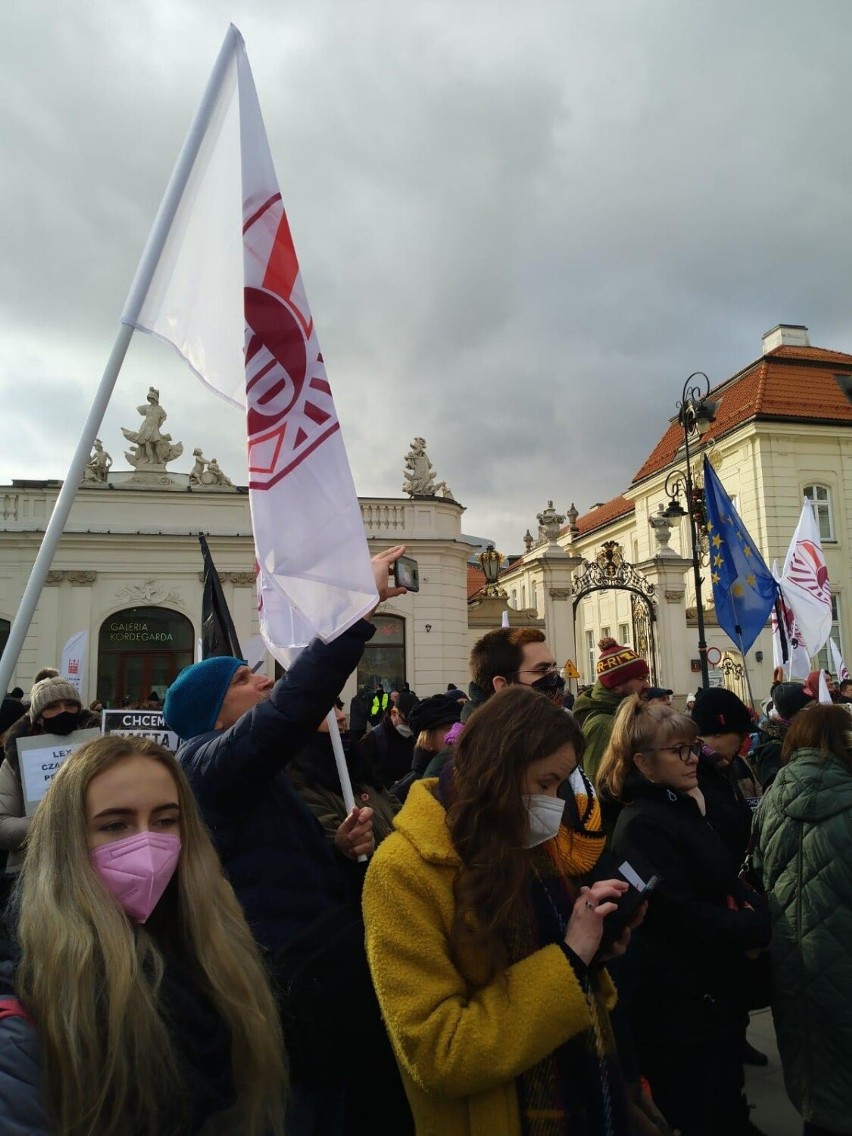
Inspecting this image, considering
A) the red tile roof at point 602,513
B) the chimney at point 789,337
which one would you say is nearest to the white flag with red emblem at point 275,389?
the chimney at point 789,337

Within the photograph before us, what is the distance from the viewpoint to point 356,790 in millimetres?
3520

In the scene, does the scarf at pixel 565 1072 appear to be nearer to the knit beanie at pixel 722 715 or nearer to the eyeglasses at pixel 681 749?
the eyeglasses at pixel 681 749

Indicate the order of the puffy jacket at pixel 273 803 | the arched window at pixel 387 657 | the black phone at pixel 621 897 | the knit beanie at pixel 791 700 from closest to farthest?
the black phone at pixel 621 897 → the puffy jacket at pixel 273 803 → the knit beanie at pixel 791 700 → the arched window at pixel 387 657

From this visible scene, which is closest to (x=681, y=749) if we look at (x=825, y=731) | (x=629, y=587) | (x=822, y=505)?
(x=825, y=731)

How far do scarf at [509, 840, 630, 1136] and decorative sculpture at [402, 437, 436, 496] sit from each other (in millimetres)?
19800

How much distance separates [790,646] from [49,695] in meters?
8.53

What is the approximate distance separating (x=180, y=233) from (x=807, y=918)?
3403 millimetres

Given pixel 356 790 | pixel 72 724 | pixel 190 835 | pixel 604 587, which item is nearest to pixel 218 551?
pixel 604 587

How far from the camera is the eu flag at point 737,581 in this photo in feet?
29.7

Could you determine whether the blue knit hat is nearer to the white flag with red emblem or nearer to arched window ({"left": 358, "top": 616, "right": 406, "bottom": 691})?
the white flag with red emblem

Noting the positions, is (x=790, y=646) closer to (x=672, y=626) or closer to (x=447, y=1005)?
(x=447, y=1005)

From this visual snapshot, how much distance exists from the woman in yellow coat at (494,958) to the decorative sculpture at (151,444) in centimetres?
2016

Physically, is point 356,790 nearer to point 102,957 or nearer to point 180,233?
point 102,957

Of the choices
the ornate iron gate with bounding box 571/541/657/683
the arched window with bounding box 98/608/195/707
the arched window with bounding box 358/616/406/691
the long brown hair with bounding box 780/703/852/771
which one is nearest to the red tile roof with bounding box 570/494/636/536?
the ornate iron gate with bounding box 571/541/657/683
